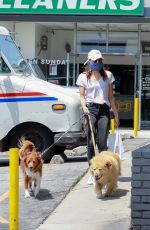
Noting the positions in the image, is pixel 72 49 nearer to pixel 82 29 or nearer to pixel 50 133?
pixel 82 29

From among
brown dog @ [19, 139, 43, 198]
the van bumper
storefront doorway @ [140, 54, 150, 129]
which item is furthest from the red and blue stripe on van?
storefront doorway @ [140, 54, 150, 129]

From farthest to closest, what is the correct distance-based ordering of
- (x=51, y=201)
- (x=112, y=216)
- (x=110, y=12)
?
1. (x=110, y=12)
2. (x=51, y=201)
3. (x=112, y=216)

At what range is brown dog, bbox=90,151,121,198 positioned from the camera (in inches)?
311

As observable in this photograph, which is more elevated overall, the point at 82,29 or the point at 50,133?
the point at 82,29

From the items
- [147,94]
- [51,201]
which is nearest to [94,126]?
[51,201]

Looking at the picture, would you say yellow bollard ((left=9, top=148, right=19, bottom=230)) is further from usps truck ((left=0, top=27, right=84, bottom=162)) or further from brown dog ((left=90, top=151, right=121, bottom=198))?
usps truck ((left=0, top=27, right=84, bottom=162))

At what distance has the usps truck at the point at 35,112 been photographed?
11.8 m

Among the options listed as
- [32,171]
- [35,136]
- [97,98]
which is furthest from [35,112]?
[32,171]

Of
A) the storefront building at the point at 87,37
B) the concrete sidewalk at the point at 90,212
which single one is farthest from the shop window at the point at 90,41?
the concrete sidewalk at the point at 90,212

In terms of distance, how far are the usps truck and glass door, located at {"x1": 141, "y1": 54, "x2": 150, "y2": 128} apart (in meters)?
9.24

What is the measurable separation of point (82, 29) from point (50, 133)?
33.4ft

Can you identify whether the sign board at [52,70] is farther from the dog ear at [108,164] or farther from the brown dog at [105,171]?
the dog ear at [108,164]

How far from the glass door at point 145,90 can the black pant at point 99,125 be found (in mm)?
12121

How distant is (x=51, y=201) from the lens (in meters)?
8.33
